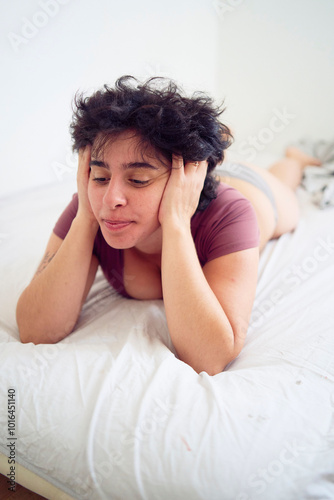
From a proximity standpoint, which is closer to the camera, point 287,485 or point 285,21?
point 287,485

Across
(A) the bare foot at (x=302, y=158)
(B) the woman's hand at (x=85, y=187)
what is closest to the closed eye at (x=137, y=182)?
(B) the woman's hand at (x=85, y=187)

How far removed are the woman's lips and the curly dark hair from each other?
18 centimetres

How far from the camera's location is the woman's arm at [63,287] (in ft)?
2.89

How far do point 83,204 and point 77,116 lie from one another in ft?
0.76

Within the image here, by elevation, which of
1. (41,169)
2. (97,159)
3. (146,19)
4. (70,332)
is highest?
(146,19)

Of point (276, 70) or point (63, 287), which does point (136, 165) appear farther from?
point (276, 70)

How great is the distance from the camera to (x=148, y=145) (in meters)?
0.82

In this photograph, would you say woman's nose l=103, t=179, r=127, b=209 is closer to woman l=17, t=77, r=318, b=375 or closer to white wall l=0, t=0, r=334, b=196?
woman l=17, t=77, r=318, b=375

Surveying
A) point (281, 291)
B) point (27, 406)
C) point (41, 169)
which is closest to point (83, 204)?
point (27, 406)

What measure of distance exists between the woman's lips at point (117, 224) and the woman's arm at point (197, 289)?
0.09 metres

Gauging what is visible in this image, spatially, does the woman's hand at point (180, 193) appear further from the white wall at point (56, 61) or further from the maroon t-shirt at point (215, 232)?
the white wall at point (56, 61)

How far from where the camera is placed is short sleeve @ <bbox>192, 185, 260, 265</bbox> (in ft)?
2.95

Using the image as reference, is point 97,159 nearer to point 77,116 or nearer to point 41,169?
point 77,116

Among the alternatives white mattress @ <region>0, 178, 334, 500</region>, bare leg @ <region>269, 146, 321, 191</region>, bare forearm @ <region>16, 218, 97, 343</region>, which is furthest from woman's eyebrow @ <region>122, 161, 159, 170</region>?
bare leg @ <region>269, 146, 321, 191</region>
